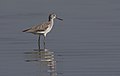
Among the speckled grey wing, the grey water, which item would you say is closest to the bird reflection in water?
the grey water

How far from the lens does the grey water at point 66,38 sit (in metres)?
16.6

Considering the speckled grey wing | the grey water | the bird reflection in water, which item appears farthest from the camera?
the speckled grey wing

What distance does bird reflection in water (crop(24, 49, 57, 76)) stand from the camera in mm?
16438

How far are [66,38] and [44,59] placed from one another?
275cm

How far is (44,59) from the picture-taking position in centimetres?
1812

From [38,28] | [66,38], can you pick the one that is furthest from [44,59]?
[38,28]

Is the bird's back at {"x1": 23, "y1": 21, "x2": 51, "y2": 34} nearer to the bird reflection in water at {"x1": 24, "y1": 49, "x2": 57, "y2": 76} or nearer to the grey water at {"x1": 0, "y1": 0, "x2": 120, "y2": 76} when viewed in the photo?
the grey water at {"x1": 0, "y1": 0, "x2": 120, "y2": 76}

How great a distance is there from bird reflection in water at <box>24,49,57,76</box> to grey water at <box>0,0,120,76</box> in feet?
0.08

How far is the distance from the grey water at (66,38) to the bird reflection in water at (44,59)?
23 millimetres

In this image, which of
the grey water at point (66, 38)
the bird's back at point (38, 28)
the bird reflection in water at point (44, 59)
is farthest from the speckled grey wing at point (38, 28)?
the bird reflection in water at point (44, 59)

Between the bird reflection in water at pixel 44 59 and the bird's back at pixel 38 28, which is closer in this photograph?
the bird reflection in water at pixel 44 59

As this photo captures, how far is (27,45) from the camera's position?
1988 centimetres

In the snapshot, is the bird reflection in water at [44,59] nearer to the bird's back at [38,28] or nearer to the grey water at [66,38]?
the grey water at [66,38]

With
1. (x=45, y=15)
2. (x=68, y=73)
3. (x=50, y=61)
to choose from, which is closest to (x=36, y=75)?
(x=68, y=73)
